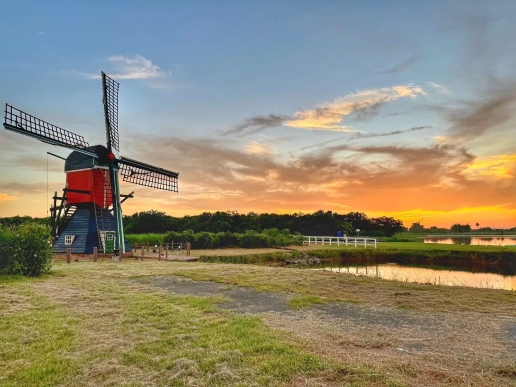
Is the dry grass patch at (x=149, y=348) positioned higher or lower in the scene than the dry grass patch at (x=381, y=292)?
higher

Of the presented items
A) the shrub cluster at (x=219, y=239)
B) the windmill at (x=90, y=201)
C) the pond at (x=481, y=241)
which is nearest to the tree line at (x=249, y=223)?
the pond at (x=481, y=241)

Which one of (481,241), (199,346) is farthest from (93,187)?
(481,241)

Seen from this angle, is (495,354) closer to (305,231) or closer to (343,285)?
(343,285)

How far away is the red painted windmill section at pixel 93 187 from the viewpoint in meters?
25.7

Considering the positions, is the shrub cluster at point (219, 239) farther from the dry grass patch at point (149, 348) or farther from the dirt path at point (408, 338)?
the dirt path at point (408, 338)

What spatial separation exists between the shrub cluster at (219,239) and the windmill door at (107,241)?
9.01m

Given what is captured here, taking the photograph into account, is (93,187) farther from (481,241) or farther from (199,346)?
(481,241)

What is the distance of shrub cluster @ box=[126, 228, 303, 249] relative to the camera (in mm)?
35719

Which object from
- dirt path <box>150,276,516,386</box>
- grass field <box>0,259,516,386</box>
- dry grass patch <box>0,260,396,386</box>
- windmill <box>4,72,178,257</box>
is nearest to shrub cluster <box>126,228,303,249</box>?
windmill <box>4,72,178,257</box>

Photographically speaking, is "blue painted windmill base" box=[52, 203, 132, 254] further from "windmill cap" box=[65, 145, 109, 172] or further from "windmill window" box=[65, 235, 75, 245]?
"windmill cap" box=[65, 145, 109, 172]

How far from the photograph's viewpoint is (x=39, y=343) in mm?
6246

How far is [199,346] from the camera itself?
→ 5.89 meters

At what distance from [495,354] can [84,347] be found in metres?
6.35

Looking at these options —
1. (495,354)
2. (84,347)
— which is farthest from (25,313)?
(495,354)
